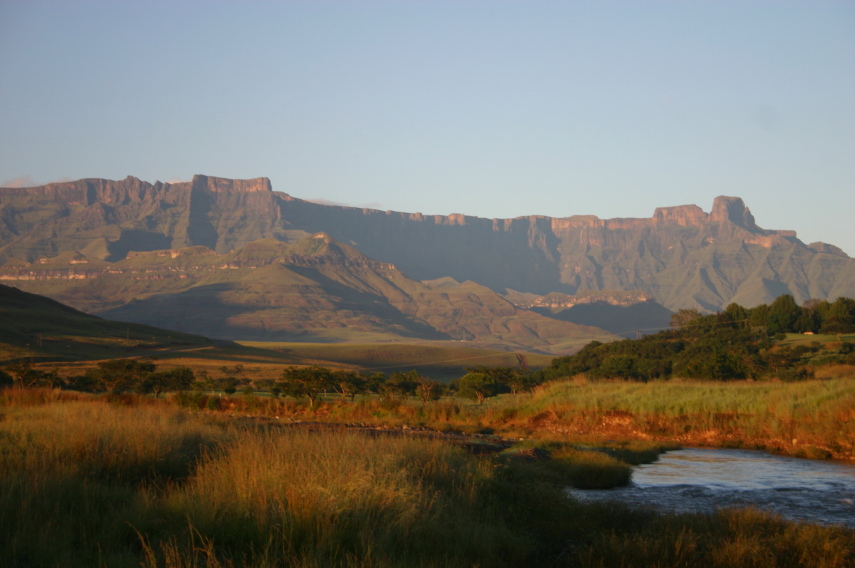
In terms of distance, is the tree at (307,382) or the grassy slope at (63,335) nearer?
the tree at (307,382)

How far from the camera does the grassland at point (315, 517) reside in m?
8.80

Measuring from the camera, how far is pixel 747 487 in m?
18.2

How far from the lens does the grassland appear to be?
8.80 m

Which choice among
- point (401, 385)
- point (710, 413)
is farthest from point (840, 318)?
point (710, 413)

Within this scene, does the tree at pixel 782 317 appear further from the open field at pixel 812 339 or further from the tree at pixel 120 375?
the tree at pixel 120 375

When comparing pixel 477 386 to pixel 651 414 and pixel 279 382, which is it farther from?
pixel 651 414

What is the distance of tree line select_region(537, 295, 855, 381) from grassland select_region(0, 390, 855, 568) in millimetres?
34358

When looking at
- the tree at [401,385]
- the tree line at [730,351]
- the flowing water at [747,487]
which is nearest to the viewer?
the flowing water at [747,487]

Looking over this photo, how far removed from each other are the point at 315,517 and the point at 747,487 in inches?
515

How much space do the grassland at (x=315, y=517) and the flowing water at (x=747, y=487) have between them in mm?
2856

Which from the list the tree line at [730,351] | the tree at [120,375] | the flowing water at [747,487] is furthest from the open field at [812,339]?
the tree at [120,375]

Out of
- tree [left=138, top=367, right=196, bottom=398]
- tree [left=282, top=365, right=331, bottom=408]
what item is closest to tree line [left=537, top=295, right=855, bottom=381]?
tree [left=282, top=365, right=331, bottom=408]

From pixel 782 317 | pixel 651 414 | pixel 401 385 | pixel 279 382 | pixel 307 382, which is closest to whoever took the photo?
pixel 651 414

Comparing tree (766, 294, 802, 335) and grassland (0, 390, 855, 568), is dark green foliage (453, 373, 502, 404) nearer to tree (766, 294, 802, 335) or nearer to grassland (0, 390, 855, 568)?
tree (766, 294, 802, 335)
